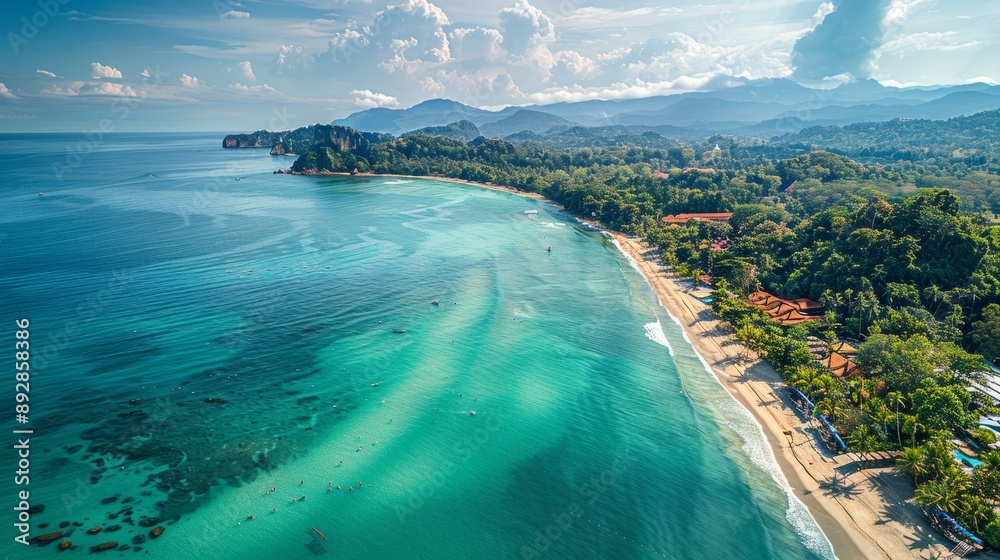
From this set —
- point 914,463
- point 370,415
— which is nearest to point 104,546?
point 370,415

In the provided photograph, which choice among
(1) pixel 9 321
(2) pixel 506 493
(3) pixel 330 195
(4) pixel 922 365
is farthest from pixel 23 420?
(3) pixel 330 195

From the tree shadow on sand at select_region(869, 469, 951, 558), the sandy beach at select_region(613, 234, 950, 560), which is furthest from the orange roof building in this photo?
the tree shadow on sand at select_region(869, 469, 951, 558)

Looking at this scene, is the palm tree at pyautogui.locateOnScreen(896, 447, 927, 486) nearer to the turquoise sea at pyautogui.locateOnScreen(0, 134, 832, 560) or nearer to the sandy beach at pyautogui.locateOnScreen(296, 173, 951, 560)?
the sandy beach at pyautogui.locateOnScreen(296, 173, 951, 560)

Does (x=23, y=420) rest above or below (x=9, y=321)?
below

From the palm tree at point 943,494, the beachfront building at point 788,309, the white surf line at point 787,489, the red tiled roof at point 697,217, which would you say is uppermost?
the red tiled roof at point 697,217

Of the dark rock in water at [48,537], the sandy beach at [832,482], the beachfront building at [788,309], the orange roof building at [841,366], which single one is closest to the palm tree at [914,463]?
the sandy beach at [832,482]

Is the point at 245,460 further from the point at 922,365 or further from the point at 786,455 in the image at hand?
the point at 922,365

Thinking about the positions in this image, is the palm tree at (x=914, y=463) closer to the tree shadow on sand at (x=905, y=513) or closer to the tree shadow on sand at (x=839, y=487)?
the tree shadow on sand at (x=905, y=513)
